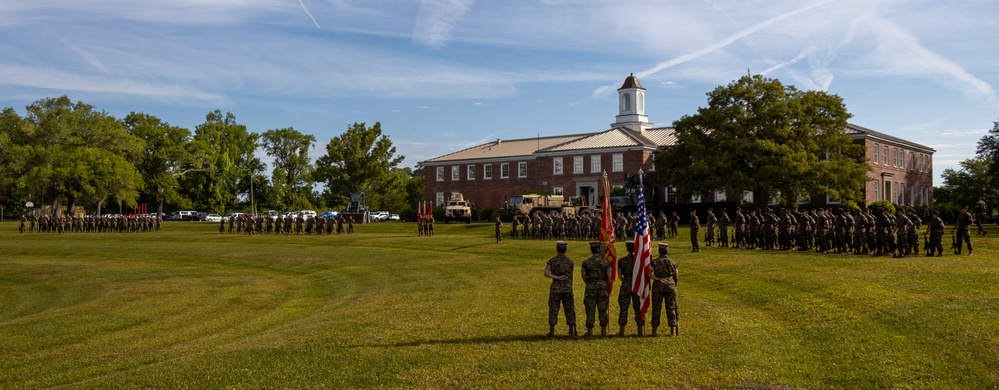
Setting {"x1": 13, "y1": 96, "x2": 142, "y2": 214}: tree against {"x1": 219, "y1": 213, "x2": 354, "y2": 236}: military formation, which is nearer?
{"x1": 219, "y1": 213, "x2": 354, "y2": 236}: military formation

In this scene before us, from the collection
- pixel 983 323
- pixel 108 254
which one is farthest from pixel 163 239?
pixel 983 323

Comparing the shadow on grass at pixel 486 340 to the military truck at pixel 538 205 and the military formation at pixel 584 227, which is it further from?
the military truck at pixel 538 205

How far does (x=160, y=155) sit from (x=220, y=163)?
8.50m

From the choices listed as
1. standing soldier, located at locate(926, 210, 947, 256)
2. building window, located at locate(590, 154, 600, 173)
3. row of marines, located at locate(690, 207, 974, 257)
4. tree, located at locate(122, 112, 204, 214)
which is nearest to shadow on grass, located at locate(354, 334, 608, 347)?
row of marines, located at locate(690, 207, 974, 257)

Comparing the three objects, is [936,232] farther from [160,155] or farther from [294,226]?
[160,155]

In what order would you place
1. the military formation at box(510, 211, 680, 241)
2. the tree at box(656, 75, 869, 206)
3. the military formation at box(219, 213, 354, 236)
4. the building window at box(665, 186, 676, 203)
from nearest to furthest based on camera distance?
the military formation at box(510, 211, 680, 241), the tree at box(656, 75, 869, 206), the military formation at box(219, 213, 354, 236), the building window at box(665, 186, 676, 203)

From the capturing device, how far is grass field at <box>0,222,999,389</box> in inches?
460

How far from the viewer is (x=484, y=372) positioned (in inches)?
464

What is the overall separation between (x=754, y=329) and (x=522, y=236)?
2983 centimetres

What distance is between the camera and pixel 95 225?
6353 centimetres

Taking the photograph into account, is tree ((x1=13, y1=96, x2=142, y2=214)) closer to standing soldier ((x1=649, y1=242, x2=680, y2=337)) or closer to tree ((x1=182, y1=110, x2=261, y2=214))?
tree ((x1=182, y1=110, x2=261, y2=214))

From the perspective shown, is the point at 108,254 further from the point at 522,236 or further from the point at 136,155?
the point at 136,155

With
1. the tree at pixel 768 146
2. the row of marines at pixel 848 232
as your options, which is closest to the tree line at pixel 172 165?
the tree at pixel 768 146

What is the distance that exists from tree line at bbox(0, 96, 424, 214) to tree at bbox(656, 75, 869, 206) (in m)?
39.1
